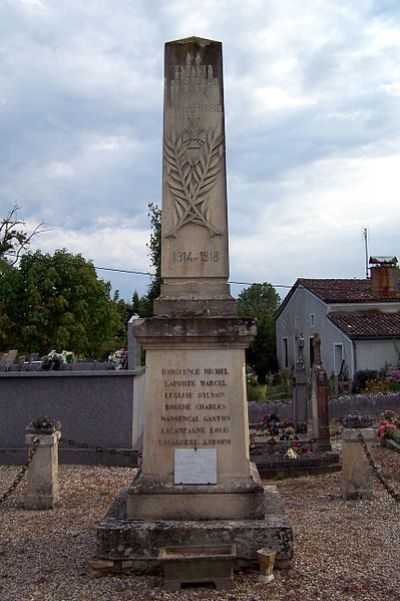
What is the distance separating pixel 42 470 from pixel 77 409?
295 cm

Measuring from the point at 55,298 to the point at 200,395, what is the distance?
29340 mm

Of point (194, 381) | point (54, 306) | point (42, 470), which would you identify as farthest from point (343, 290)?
point (194, 381)

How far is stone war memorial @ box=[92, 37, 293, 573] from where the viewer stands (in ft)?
15.3

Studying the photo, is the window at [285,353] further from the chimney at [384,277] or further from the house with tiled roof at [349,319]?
the chimney at [384,277]

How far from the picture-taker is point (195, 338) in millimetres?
5051

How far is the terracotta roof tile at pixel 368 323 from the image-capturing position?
24656 mm

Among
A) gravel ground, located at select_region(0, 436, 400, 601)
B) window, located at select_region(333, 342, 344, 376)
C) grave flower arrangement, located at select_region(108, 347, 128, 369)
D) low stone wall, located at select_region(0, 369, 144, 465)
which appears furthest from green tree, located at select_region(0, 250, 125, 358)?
gravel ground, located at select_region(0, 436, 400, 601)

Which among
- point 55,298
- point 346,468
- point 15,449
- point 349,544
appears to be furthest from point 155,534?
point 55,298

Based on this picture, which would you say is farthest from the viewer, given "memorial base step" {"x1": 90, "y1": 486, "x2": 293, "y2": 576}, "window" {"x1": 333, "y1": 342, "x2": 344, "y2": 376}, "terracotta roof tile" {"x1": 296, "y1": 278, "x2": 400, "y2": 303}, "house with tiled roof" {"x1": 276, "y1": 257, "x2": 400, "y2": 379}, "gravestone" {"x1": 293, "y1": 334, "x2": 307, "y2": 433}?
"terracotta roof tile" {"x1": 296, "y1": 278, "x2": 400, "y2": 303}

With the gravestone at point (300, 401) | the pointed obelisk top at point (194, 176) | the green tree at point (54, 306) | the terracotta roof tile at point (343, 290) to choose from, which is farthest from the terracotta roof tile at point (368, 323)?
the pointed obelisk top at point (194, 176)

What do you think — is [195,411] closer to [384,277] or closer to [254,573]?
[254,573]

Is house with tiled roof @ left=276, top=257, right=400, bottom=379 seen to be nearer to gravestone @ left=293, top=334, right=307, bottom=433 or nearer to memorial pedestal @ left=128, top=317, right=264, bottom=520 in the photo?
gravestone @ left=293, top=334, right=307, bottom=433

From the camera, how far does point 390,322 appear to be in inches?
1027

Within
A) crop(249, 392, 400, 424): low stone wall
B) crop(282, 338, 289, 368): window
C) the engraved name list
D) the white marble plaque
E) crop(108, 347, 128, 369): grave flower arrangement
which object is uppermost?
crop(282, 338, 289, 368): window
